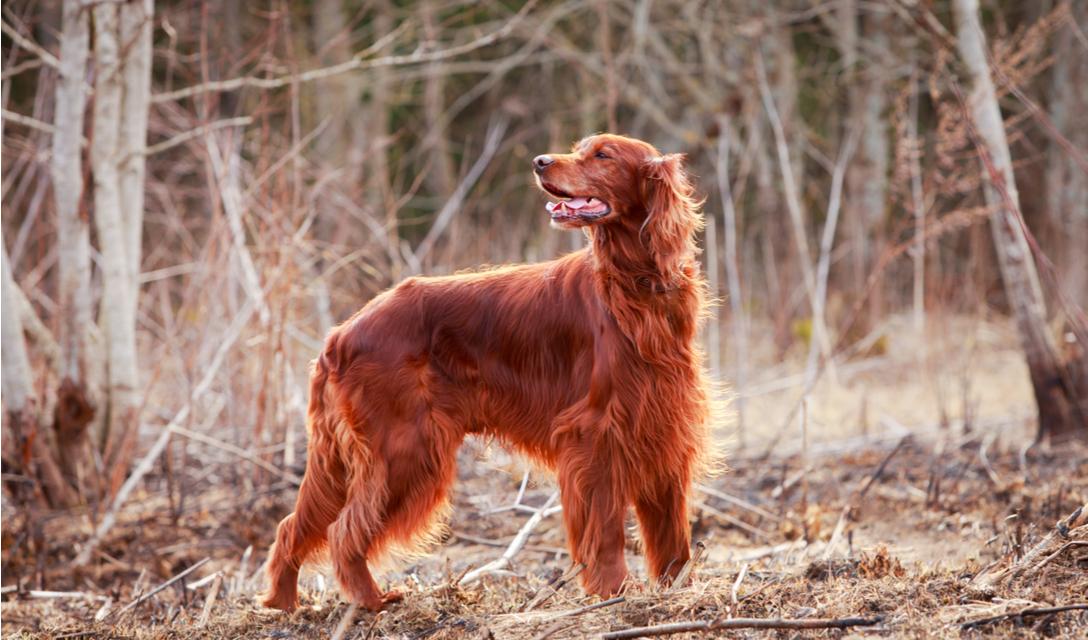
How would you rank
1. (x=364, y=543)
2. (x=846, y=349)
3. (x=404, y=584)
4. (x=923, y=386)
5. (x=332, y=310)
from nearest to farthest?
(x=364, y=543), (x=404, y=584), (x=332, y=310), (x=923, y=386), (x=846, y=349)

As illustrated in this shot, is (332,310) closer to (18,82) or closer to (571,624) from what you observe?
(571,624)

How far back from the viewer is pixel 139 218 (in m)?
6.17

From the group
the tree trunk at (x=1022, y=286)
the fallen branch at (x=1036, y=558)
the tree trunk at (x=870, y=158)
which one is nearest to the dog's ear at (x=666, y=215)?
the fallen branch at (x=1036, y=558)

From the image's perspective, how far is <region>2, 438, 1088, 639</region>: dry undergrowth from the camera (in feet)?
10.7

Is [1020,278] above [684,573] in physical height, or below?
above

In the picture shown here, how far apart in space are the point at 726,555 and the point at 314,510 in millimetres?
1909

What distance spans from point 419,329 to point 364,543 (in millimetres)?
705

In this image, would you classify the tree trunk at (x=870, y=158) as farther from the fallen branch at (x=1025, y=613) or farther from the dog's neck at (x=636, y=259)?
the fallen branch at (x=1025, y=613)

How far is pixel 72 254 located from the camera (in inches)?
229

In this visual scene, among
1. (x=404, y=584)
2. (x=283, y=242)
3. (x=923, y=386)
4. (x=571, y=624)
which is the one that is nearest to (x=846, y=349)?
(x=923, y=386)

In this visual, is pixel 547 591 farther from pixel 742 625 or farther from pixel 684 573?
pixel 742 625

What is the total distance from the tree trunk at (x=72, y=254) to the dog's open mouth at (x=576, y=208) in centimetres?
301

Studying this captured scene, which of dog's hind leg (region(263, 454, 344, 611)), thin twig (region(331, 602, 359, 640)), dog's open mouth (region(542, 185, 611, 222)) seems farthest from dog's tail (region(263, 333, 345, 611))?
dog's open mouth (region(542, 185, 611, 222))

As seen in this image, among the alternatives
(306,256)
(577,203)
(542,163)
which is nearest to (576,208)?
(577,203)
